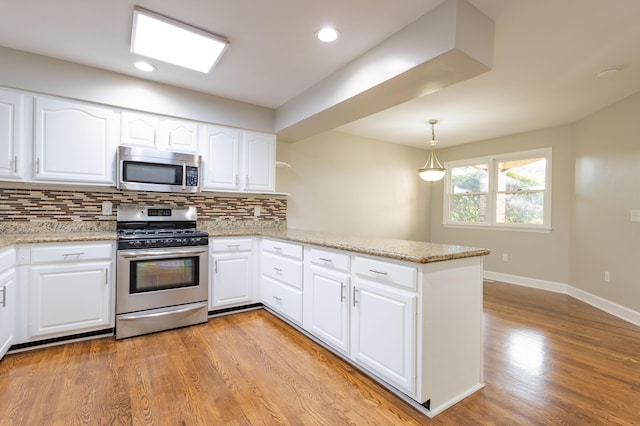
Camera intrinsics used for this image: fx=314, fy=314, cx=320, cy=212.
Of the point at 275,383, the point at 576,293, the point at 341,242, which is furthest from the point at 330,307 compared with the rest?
the point at 576,293

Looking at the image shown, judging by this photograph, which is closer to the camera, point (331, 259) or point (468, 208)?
point (331, 259)

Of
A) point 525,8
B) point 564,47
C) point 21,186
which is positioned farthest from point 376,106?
point 21,186

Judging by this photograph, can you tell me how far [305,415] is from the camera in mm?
1681

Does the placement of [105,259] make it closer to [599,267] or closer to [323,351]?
[323,351]

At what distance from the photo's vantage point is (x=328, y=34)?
2.19 m

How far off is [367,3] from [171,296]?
278 cm

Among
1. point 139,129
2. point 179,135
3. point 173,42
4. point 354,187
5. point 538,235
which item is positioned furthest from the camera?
point 354,187

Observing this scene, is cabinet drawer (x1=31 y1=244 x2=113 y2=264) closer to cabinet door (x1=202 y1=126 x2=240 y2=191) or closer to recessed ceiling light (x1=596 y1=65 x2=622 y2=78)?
cabinet door (x1=202 y1=126 x2=240 y2=191)

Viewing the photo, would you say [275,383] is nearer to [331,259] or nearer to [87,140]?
[331,259]

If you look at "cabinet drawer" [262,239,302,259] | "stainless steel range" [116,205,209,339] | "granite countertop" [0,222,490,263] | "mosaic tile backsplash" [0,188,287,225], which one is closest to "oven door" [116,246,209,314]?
"stainless steel range" [116,205,209,339]

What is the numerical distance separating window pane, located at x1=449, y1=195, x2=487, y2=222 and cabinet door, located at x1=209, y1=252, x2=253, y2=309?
160 inches

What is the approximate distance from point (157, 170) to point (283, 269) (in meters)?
1.55

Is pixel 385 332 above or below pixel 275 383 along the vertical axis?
above

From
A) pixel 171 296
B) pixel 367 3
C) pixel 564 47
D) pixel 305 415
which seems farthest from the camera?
pixel 171 296
